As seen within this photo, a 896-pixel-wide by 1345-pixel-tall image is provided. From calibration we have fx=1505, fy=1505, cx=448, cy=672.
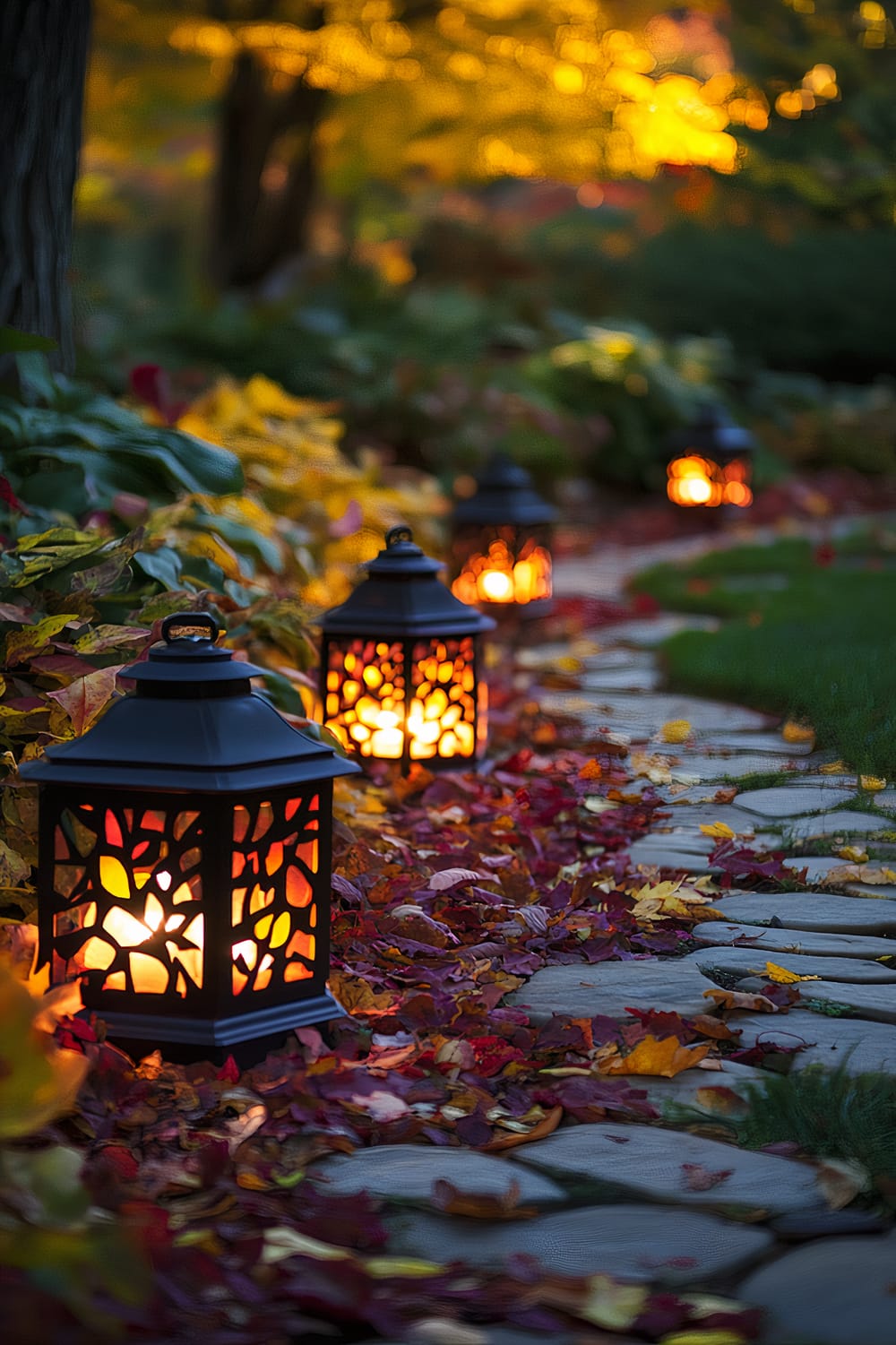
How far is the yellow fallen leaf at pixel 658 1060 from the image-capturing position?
2.29 m

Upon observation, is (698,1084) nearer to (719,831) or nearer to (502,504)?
(719,831)

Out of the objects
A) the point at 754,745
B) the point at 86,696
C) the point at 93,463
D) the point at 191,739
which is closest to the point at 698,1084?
the point at 191,739

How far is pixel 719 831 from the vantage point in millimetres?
3506

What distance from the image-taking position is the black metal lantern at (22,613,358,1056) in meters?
2.28

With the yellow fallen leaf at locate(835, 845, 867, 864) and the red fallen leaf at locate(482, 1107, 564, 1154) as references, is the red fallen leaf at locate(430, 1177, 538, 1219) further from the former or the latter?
the yellow fallen leaf at locate(835, 845, 867, 864)

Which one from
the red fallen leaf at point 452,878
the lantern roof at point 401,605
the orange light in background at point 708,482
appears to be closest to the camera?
the red fallen leaf at point 452,878

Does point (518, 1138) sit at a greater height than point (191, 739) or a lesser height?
lesser

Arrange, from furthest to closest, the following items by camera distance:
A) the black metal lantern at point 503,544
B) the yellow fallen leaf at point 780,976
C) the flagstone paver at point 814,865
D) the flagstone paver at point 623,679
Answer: the black metal lantern at point 503,544 → the flagstone paver at point 623,679 → the flagstone paver at point 814,865 → the yellow fallen leaf at point 780,976

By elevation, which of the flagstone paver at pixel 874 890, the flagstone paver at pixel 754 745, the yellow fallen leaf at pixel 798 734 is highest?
the yellow fallen leaf at pixel 798 734

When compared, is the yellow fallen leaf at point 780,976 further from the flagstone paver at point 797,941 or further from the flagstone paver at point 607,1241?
the flagstone paver at point 607,1241

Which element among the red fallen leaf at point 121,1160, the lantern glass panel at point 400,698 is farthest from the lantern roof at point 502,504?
the red fallen leaf at point 121,1160

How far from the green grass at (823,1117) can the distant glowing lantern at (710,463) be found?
25.1ft

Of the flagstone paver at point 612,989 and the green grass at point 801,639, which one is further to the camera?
the green grass at point 801,639

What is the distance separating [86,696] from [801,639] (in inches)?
136
